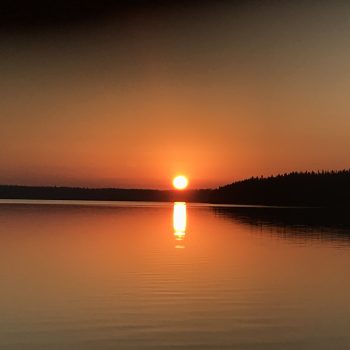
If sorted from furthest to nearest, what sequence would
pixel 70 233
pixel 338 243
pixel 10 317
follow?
1. pixel 70 233
2. pixel 338 243
3. pixel 10 317

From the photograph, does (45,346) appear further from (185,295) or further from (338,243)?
(338,243)

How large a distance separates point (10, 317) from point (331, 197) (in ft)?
545

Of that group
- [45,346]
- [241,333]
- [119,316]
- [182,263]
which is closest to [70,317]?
[119,316]

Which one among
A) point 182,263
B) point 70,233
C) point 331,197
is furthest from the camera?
point 331,197

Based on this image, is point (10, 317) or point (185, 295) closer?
point (10, 317)

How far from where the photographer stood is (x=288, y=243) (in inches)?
1631

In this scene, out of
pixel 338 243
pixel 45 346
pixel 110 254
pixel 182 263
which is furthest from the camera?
pixel 338 243

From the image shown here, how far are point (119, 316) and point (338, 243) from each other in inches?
1103

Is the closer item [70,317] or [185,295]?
[70,317]

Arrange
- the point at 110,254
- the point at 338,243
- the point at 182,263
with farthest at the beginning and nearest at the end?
the point at 338,243 → the point at 110,254 → the point at 182,263

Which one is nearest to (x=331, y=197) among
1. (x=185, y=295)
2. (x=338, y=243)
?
(x=338, y=243)

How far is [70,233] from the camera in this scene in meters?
47.5

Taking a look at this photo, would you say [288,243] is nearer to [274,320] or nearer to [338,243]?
[338,243]

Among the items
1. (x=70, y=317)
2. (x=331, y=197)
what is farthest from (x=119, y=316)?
(x=331, y=197)
